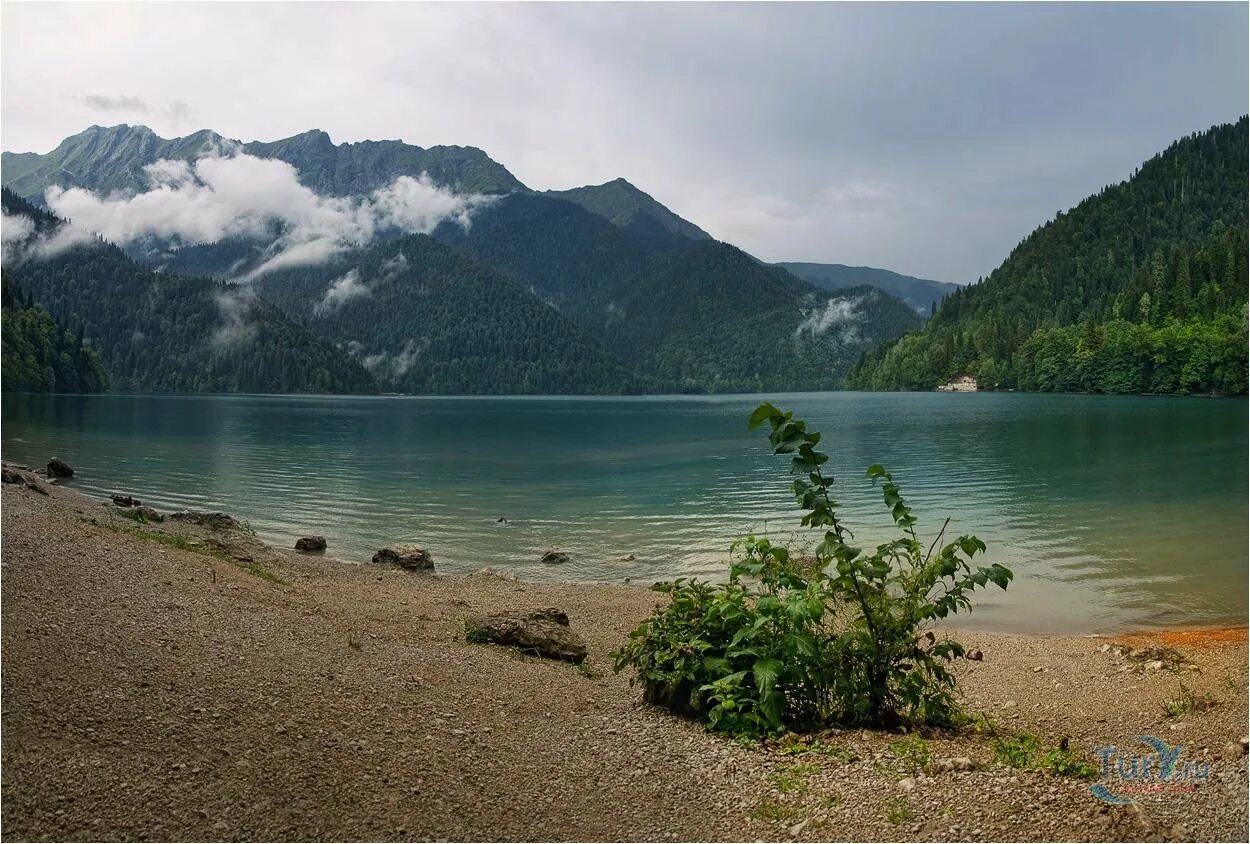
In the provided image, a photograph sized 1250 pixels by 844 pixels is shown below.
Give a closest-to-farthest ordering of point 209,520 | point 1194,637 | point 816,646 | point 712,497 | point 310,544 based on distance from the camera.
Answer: point 816,646 → point 1194,637 → point 310,544 → point 209,520 → point 712,497

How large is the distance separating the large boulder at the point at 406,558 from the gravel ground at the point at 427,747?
34.0ft

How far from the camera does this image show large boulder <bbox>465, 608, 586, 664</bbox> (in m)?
12.1

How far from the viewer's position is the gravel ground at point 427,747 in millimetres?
5898

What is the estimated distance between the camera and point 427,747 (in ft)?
24.1

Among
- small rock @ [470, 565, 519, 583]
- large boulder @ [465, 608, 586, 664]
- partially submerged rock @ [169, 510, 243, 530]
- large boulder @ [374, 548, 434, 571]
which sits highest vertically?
large boulder @ [465, 608, 586, 664]

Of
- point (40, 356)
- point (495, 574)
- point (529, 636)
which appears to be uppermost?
point (40, 356)

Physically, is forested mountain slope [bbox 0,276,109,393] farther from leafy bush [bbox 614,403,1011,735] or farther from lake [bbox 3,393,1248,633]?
leafy bush [bbox 614,403,1011,735]

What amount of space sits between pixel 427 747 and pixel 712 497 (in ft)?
102

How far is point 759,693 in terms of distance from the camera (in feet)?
26.5

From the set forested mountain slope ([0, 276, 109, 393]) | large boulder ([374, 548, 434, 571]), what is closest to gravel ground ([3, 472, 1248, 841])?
large boulder ([374, 548, 434, 571])

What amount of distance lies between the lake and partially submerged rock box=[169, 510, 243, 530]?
182 cm

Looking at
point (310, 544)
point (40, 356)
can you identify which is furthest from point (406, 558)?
point (40, 356)
